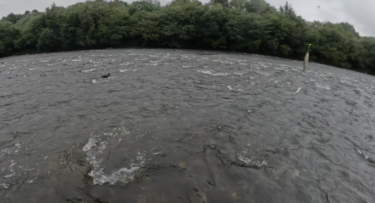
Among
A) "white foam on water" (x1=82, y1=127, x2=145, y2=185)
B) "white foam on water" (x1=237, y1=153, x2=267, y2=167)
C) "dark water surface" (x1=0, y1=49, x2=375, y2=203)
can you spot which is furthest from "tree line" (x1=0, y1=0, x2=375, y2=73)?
"white foam on water" (x1=237, y1=153, x2=267, y2=167)

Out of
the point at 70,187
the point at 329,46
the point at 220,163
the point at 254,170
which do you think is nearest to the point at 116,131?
the point at 70,187

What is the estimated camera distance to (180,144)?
10.5m

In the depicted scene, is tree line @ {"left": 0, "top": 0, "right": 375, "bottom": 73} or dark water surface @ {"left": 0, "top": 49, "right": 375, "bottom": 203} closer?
dark water surface @ {"left": 0, "top": 49, "right": 375, "bottom": 203}

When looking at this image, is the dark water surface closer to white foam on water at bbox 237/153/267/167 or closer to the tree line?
white foam on water at bbox 237/153/267/167

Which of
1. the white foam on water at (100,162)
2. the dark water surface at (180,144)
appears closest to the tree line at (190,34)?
the dark water surface at (180,144)

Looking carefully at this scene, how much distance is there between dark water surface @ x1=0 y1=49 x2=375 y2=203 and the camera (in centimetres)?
798

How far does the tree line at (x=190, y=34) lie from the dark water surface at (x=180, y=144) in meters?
36.1

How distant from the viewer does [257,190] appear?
318 inches

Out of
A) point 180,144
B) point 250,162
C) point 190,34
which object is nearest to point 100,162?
point 180,144

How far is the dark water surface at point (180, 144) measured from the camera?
7.98m

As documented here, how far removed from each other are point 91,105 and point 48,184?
23.6 feet

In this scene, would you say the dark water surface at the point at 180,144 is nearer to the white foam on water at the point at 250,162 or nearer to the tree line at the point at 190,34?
the white foam on water at the point at 250,162

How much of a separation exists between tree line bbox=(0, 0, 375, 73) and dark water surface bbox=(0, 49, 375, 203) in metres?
36.1

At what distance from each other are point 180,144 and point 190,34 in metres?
46.9
